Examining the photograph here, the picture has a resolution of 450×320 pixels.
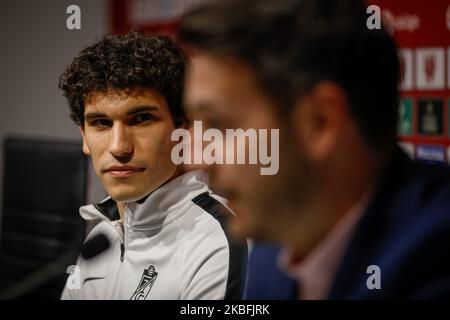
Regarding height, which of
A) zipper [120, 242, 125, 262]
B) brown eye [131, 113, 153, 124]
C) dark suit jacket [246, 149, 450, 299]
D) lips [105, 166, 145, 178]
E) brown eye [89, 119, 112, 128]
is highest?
brown eye [131, 113, 153, 124]

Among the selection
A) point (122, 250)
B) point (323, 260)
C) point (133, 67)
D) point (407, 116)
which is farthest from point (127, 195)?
point (407, 116)

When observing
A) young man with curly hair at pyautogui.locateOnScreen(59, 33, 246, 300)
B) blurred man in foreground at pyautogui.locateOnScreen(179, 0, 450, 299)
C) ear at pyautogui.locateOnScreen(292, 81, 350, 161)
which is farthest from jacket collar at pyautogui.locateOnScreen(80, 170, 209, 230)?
ear at pyautogui.locateOnScreen(292, 81, 350, 161)

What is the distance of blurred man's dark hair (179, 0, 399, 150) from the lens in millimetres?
1035

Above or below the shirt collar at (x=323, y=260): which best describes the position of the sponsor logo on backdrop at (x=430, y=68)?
above

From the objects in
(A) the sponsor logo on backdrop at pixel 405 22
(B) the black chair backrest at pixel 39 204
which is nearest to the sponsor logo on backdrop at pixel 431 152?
(A) the sponsor logo on backdrop at pixel 405 22

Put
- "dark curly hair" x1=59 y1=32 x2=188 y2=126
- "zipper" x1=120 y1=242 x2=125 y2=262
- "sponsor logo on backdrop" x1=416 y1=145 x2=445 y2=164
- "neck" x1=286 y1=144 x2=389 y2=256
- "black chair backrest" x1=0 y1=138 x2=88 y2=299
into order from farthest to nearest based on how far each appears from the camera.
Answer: "black chair backrest" x1=0 y1=138 x2=88 y2=299 → "sponsor logo on backdrop" x1=416 y1=145 x2=445 y2=164 → "zipper" x1=120 y1=242 x2=125 y2=262 → "dark curly hair" x1=59 y1=32 x2=188 y2=126 → "neck" x1=286 y1=144 x2=389 y2=256

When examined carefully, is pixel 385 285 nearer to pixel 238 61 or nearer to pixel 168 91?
pixel 238 61

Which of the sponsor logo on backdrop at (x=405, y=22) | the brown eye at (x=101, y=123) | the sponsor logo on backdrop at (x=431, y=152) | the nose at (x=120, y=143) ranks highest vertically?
the sponsor logo on backdrop at (x=405, y=22)

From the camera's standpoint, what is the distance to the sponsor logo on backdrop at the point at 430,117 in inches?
61.5

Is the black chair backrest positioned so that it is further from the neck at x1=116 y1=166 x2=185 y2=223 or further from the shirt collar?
the shirt collar

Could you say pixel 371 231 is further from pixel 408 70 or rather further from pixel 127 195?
pixel 408 70

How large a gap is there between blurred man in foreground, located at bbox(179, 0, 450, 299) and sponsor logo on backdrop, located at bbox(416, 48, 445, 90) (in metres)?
A: 0.48

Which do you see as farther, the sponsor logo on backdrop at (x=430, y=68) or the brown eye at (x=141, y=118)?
the sponsor logo on backdrop at (x=430, y=68)

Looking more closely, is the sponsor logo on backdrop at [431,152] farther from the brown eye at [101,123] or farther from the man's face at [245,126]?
the brown eye at [101,123]
